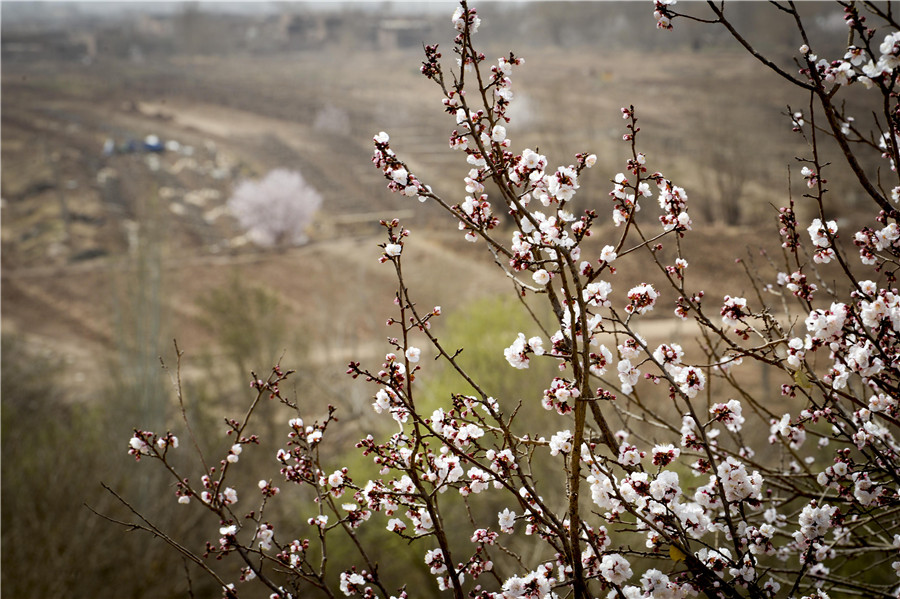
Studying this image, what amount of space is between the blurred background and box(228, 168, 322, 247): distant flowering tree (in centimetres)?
9

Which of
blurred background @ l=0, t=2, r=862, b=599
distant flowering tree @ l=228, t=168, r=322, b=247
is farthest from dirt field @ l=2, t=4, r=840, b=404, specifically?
distant flowering tree @ l=228, t=168, r=322, b=247

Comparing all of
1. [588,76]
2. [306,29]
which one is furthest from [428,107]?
[306,29]

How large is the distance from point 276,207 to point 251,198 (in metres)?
1.26

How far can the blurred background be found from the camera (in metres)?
8.71

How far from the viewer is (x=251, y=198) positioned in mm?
28406

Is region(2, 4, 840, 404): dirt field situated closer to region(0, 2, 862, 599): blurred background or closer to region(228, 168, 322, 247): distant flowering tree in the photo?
region(0, 2, 862, 599): blurred background

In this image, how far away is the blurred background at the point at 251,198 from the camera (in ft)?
28.6

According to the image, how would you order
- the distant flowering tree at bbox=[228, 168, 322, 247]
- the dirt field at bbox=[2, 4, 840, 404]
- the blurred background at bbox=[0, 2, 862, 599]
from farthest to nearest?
the distant flowering tree at bbox=[228, 168, 322, 247] < the dirt field at bbox=[2, 4, 840, 404] < the blurred background at bbox=[0, 2, 862, 599]

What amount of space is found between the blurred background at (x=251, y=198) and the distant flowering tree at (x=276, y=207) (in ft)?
0.29

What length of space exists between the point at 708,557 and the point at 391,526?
772 millimetres

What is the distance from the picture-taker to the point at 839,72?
1.63 metres

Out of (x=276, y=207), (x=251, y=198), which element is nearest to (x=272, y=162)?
(x=251, y=198)

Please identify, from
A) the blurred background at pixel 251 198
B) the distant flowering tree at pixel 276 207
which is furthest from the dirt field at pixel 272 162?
the distant flowering tree at pixel 276 207

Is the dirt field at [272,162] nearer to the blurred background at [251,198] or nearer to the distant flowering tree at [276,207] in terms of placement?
the blurred background at [251,198]
